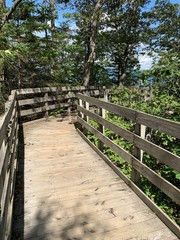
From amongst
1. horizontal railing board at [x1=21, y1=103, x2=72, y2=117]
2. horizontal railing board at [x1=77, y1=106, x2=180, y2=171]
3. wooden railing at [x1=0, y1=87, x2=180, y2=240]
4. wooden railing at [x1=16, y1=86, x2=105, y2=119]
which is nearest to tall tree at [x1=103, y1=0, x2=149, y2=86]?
wooden railing at [x1=16, y1=86, x2=105, y2=119]

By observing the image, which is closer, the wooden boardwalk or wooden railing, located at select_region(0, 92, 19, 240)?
wooden railing, located at select_region(0, 92, 19, 240)

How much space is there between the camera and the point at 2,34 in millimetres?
6992

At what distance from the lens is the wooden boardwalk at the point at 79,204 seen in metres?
2.42

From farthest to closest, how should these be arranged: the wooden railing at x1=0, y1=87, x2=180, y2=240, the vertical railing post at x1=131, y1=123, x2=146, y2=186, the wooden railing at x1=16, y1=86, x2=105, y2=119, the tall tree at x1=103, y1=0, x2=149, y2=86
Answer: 1. the tall tree at x1=103, y1=0, x2=149, y2=86
2. the wooden railing at x1=16, y1=86, x2=105, y2=119
3. the vertical railing post at x1=131, y1=123, x2=146, y2=186
4. the wooden railing at x1=0, y1=87, x2=180, y2=240

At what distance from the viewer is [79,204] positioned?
9.56 feet

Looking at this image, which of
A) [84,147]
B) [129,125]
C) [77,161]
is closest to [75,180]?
[77,161]

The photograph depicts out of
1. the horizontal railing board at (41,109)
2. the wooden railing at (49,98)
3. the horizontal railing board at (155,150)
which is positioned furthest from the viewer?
the wooden railing at (49,98)

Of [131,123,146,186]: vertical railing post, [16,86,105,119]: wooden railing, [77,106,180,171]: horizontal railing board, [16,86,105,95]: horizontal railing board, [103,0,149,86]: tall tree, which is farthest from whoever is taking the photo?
[103,0,149,86]: tall tree

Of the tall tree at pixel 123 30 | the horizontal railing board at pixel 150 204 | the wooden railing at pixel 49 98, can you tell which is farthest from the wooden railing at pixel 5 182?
the tall tree at pixel 123 30

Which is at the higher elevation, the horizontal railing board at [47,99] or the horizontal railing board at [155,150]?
the horizontal railing board at [47,99]

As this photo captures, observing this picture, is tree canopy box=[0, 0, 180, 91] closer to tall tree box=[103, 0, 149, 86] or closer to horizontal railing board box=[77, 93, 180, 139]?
tall tree box=[103, 0, 149, 86]

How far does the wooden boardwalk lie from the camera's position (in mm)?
2418

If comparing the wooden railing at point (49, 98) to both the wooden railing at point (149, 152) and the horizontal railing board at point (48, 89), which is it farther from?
the wooden railing at point (149, 152)

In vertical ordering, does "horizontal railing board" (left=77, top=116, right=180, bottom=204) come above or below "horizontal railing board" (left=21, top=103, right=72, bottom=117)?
below
